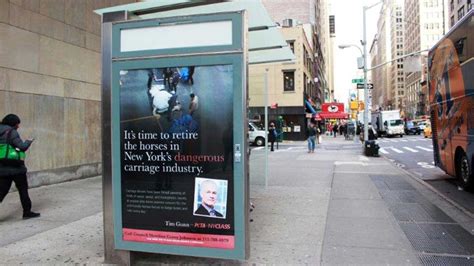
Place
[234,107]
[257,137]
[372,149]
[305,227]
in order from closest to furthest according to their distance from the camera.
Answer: [234,107]
[305,227]
[372,149]
[257,137]

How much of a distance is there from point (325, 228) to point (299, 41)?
129 feet

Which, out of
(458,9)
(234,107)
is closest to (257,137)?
(234,107)

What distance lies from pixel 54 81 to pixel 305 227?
7520 mm

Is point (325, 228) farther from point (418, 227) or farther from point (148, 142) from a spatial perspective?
point (148, 142)

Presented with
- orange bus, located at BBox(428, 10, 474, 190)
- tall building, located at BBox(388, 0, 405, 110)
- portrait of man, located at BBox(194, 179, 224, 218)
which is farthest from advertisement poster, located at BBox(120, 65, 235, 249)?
tall building, located at BBox(388, 0, 405, 110)

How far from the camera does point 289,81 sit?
43.4 meters

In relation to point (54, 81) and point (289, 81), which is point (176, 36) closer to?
point (54, 81)

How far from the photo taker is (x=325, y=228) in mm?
6598

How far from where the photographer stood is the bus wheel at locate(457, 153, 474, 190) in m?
10.2

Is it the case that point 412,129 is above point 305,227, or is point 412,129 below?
above

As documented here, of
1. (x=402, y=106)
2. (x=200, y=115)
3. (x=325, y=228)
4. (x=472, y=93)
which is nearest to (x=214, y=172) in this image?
(x=200, y=115)

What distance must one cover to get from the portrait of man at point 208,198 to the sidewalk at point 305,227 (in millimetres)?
818

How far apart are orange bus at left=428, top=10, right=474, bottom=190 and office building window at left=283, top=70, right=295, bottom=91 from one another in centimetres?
3030

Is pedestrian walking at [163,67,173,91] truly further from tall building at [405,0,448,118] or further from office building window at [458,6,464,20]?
tall building at [405,0,448,118]
